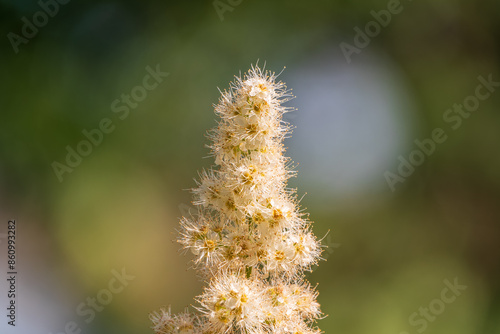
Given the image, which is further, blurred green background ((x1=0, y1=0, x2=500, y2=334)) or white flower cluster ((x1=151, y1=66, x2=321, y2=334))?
blurred green background ((x1=0, y1=0, x2=500, y2=334))

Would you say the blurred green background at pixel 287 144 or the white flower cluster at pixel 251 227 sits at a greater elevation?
the blurred green background at pixel 287 144

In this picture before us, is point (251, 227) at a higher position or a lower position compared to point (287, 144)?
lower

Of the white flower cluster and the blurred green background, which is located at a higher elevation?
the blurred green background

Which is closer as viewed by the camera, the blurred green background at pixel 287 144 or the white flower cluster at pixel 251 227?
the white flower cluster at pixel 251 227

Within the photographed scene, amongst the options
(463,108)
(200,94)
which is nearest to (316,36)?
(200,94)

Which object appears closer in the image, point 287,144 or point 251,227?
Result: point 251,227

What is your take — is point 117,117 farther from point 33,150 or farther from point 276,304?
point 276,304
